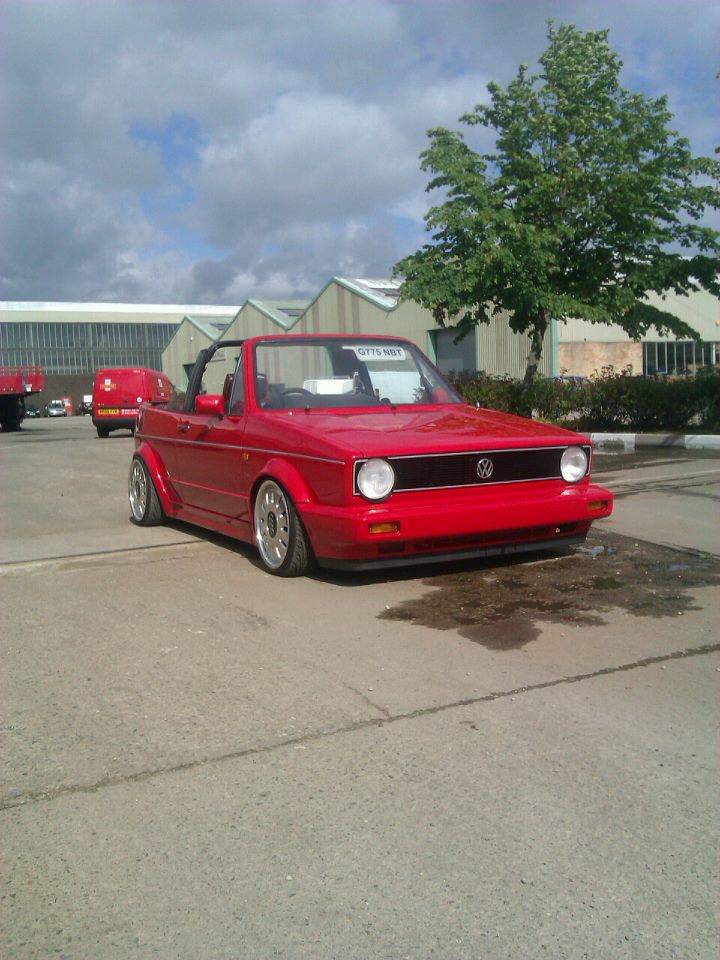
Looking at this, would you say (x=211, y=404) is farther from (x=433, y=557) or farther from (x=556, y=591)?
(x=556, y=591)

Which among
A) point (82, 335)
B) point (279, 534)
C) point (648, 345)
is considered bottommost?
point (279, 534)

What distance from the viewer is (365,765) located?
Result: 3.24m

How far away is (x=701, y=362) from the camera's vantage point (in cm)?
3834

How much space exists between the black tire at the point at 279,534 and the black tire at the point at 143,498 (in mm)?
2098

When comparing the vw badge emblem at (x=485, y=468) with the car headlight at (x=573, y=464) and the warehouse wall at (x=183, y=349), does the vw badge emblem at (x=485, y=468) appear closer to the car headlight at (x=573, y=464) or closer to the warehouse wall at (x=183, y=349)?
the car headlight at (x=573, y=464)

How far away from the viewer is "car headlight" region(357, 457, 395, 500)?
547cm

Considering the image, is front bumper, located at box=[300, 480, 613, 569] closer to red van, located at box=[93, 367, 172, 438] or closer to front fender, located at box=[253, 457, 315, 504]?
front fender, located at box=[253, 457, 315, 504]

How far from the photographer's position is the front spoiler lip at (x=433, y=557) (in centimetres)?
561

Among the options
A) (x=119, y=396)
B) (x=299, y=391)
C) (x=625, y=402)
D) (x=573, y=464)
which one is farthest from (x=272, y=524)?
(x=119, y=396)

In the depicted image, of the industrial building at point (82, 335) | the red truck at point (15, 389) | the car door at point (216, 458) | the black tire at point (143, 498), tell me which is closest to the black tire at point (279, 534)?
the car door at point (216, 458)

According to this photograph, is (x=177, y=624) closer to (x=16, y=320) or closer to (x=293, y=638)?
(x=293, y=638)

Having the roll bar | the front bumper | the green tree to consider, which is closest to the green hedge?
the green tree

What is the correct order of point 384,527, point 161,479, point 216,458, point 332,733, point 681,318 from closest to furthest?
point 332,733 → point 384,527 → point 216,458 → point 161,479 → point 681,318

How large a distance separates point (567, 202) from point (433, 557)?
45.8 feet
